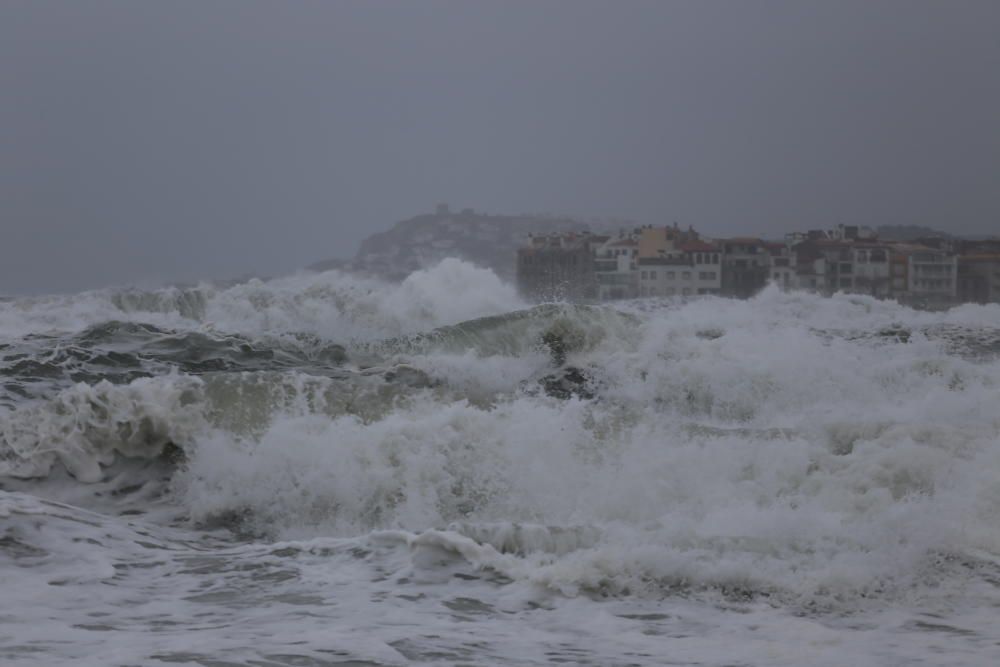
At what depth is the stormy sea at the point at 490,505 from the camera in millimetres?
3182

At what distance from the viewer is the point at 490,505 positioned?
16.8 feet

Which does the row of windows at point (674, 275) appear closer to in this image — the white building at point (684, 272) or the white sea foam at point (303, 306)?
the white building at point (684, 272)

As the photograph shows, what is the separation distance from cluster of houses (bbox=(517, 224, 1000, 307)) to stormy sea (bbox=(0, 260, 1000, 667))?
19688mm

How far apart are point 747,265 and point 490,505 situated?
32543mm

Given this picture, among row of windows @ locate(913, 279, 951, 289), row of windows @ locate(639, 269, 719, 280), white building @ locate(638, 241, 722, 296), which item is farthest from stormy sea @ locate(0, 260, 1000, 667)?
row of windows @ locate(639, 269, 719, 280)

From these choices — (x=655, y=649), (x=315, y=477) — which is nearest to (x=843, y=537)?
(x=655, y=649)

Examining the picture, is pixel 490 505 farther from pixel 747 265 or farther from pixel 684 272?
pixel 747 265

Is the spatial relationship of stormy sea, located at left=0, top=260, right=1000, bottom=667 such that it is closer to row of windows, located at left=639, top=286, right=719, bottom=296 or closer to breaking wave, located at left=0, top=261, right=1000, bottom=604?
breaking wave, located at left=0, top=261, right=1000, bottom=604

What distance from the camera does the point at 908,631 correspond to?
3254 mm

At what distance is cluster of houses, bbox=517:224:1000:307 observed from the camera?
29188 mm

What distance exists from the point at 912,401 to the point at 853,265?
25.9 meters

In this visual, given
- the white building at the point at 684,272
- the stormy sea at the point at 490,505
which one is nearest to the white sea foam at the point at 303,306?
the stormy sea at the point at 490,505

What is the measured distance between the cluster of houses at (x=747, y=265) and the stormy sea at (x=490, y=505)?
19.7 m

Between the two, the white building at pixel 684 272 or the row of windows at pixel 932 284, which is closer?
the row of windows at pixel 932 284
